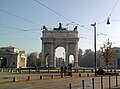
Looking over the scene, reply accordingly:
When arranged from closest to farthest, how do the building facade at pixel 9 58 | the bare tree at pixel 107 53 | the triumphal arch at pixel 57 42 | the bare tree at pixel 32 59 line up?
the bare tree at pixel 107 53
the triumphal arch at pixel 57 42
the building facade at pixel 9 58
the bare tree at pixel 32 59

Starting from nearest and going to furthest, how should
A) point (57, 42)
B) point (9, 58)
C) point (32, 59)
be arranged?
point (57, 42) → point (9, 58) → point (32, 59)

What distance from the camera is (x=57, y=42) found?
123m

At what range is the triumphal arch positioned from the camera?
122m

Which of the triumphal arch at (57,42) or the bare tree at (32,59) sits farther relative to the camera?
the bare tree at (32,59)

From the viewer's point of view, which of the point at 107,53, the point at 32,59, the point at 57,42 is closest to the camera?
the point at 107,53

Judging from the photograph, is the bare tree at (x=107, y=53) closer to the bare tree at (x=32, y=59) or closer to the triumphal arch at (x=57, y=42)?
the triumphal arch at (x=57, y=42)

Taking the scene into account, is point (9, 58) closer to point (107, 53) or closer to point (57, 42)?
point (57, 42)

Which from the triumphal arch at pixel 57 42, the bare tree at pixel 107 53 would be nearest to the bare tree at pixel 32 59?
the triumphal arch at pixel 57 42

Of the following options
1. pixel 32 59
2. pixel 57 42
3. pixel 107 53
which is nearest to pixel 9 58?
pixel 32 59

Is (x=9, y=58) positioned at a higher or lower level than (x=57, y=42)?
lower

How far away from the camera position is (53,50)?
12369 cm

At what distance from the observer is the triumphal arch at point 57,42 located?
399ft

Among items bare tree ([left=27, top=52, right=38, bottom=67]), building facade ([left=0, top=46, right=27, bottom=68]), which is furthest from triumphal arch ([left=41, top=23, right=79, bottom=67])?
bare tree ([left=27, top=52, right=38, bottom=67])

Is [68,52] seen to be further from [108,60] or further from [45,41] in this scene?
[108,60]
